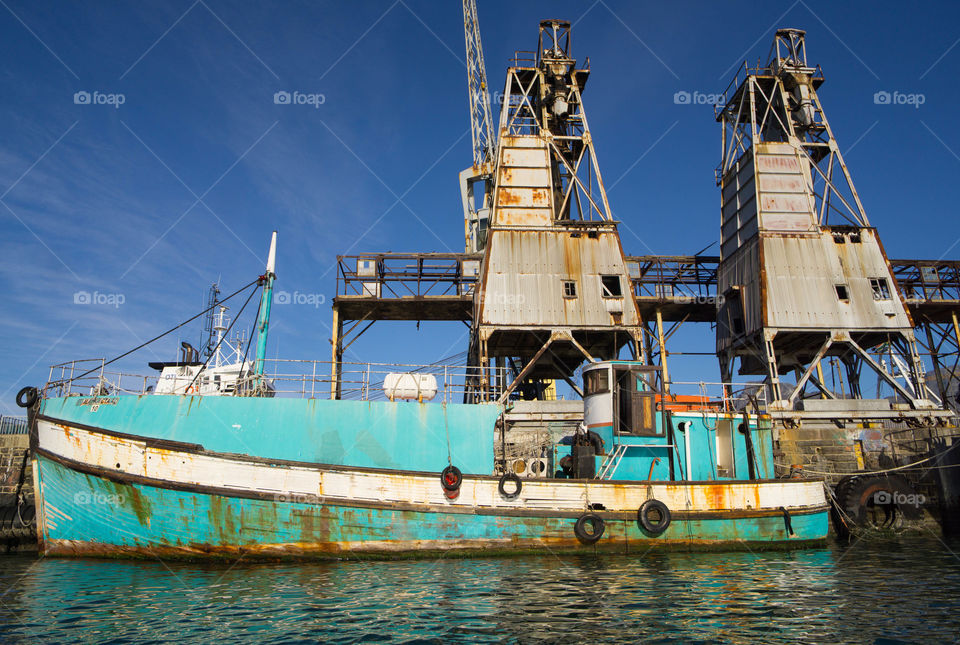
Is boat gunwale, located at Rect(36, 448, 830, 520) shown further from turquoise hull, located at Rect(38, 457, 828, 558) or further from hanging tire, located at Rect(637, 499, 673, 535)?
hanging tire, located at Rect(637, 499, 673, 535)

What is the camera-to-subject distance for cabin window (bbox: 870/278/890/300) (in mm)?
25906

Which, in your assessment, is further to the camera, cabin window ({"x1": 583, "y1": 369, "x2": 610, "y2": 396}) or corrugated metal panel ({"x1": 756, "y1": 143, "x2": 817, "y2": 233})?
corrugated metal panel ({"x1": 756, "y1": 143, "x2": 817, "y2": 233})

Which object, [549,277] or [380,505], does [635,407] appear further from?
[549,277]

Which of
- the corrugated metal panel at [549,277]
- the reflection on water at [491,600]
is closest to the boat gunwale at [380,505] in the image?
the reflection on water at [491,600]

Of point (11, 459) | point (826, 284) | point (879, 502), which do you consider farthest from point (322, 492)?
point (826, 284)

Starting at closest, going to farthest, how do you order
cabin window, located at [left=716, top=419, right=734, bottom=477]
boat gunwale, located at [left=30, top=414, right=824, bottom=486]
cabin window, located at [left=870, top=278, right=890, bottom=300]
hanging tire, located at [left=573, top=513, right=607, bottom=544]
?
boat gunwale, located at [left=30, top=414, right=824, bottom=486], hanging tire, located at [left=573, top=513, right=607, bottom=544], cabin window, located at [left=716, top=419, right=734, bottom=477], cabin window, located at [left=870, top=278, right=890, bottom=300]

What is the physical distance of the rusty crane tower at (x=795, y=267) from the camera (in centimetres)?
2527

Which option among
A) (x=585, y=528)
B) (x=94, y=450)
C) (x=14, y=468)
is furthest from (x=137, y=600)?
(x=14, y=468)

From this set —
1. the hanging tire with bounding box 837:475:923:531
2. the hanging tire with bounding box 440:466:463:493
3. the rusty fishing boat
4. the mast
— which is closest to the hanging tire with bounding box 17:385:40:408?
the rusty fishing boat

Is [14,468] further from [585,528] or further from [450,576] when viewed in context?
[585,528]

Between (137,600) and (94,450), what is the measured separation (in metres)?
5.54

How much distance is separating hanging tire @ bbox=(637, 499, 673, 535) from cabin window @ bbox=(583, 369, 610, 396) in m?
3.37

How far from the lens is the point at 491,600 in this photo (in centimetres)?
965

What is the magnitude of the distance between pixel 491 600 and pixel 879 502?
17062mm
